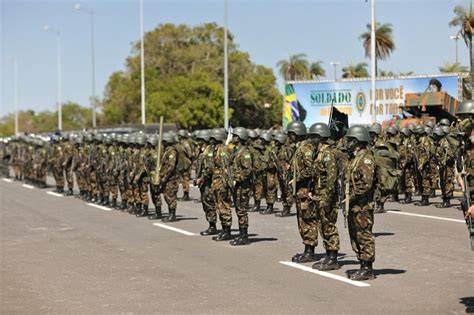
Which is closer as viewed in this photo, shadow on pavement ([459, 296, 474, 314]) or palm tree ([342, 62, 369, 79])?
shadow on pavement ([459, 296, 474, 314])

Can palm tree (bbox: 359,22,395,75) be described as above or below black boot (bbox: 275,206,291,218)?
above

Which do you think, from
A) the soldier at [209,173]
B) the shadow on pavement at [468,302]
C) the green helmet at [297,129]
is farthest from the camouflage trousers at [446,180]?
the shadow on pavement at [468,302]

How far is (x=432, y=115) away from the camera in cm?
2848

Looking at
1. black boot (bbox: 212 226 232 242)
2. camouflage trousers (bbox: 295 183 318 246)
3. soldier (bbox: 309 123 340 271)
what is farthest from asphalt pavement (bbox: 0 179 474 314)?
camouflage trousers (bbox: 295 183 318 246)

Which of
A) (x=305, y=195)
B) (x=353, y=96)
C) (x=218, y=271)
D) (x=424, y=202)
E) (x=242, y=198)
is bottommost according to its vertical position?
(x=218, y=271)

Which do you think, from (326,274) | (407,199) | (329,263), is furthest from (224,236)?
(407,199)

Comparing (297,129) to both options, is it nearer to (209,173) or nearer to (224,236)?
(209,173)

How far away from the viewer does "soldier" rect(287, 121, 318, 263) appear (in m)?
11.2

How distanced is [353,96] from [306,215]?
2893 centimetres

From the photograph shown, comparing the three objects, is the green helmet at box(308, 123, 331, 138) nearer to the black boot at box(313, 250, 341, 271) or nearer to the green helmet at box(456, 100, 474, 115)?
the black boot at box(313, 250, 341, 271)

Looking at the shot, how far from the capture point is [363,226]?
993 cm

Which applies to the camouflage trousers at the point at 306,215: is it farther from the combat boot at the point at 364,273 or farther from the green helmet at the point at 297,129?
the combat boot at the point at 364,273

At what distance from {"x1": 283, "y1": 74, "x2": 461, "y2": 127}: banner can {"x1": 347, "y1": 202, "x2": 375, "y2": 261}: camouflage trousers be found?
2462 centimetres

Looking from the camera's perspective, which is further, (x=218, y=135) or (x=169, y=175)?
(x=169, y=175)
